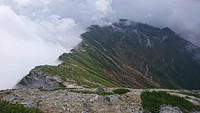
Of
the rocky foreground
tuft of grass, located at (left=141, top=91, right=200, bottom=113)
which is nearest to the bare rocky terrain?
the rocky foreground

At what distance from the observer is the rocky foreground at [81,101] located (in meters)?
44.3

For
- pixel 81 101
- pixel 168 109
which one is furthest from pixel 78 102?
pixel 168 109

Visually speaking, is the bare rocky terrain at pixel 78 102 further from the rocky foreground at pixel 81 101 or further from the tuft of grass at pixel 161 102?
the tuft of grass at pixel 161 102

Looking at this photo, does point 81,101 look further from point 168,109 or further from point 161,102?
point 168,109

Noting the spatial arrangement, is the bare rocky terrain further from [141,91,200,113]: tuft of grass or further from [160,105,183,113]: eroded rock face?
[160,105,183,113]: eroded rock face

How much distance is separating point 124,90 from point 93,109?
27.1 feet

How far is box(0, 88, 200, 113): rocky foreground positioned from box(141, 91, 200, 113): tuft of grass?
678 millimetres

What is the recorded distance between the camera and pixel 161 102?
4747 centimetres

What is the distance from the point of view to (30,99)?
4791cm

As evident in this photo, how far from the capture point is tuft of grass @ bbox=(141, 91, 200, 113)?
151 feet

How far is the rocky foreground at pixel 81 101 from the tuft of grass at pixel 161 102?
678 mm

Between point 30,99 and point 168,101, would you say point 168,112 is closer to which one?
point 168,101

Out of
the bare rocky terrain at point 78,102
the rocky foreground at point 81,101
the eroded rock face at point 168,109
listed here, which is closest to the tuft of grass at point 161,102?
the eroded rock face at point 168,109

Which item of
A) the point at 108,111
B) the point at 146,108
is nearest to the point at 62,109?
the point at 108,111
